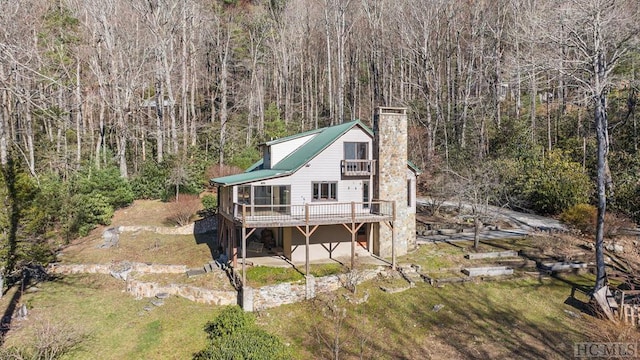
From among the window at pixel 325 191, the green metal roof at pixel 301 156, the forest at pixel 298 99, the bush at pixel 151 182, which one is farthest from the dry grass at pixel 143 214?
the window at pixel 325 191

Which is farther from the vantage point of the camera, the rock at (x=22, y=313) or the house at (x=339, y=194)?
the house at (x=339, y=194)

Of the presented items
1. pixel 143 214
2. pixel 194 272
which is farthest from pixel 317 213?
pixel 143 214

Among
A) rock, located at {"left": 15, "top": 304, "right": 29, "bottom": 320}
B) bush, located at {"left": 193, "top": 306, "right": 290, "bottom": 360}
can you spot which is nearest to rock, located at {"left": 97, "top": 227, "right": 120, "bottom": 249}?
rock, located at {"left": 15, "top": 304, "right": 29, "bottom": 320}

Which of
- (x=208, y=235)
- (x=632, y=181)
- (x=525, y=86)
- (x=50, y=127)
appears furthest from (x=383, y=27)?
(x=50, y=127)

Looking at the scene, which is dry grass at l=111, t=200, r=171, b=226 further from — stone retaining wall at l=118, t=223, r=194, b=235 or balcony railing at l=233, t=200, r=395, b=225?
balcony railing at l=233, t=200, r=395, b=225

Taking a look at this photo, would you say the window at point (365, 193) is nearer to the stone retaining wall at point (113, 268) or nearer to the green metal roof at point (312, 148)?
the green metal roof at point (312, 148)

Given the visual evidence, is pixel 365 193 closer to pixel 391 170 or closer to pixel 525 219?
pixel 391 170
